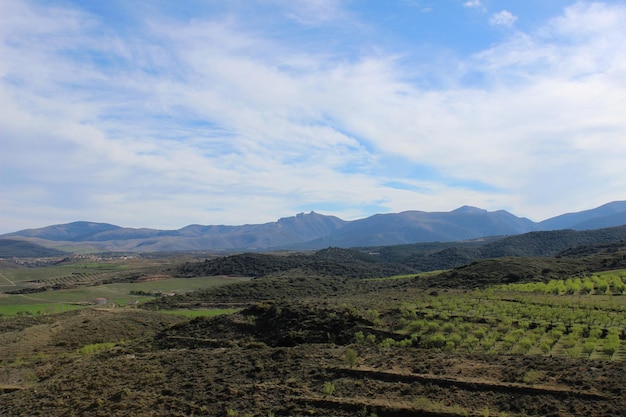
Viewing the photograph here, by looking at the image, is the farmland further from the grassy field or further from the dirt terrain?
the grassy field

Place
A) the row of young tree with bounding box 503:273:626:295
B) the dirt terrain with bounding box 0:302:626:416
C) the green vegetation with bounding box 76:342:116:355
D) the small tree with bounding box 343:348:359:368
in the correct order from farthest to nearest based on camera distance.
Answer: the row of young tree with bounding box 503:273:626:295, the green vegetation with bounding box 76:342:116:355, the small tree with bounding box 343:348:359:368, the dirt terrain with bounding box 0:302:626:416

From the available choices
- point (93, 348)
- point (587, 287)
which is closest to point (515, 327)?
point (587, 287)

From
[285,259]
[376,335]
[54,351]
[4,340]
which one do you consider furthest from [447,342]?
[285,259]

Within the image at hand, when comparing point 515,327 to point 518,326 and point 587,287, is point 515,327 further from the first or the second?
point 587,287

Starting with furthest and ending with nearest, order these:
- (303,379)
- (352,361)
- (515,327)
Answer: (515,327) → (352,361) → (303,379)

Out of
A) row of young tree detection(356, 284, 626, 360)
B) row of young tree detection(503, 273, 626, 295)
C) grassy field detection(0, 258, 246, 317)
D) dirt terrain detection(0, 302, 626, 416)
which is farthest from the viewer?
grassy field detection(0, 258, 246, 317)

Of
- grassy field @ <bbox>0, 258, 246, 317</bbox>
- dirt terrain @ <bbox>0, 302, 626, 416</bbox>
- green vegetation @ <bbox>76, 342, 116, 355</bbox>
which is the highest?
dirt terrain @ <bbox>0, 302, 626, 416</bbox>

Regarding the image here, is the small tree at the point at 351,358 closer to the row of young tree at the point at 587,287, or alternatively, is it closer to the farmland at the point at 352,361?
the farmland at the point at 352,361

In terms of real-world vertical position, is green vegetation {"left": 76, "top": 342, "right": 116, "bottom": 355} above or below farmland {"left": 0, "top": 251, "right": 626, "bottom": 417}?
below

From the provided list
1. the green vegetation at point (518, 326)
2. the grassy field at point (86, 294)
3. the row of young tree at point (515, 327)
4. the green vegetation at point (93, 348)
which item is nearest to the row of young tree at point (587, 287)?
the green vegetation at point (518, 326)

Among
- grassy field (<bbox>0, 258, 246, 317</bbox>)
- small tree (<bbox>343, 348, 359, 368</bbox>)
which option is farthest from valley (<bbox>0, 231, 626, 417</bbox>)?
grassy field (<bbox>0, 258, 246, 317</bbox>)

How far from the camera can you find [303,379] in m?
20.1

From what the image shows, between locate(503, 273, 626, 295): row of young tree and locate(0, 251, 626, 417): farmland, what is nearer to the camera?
locate(0, 251, 626, 417): farmland

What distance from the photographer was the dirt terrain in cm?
1653
